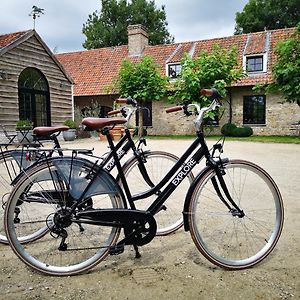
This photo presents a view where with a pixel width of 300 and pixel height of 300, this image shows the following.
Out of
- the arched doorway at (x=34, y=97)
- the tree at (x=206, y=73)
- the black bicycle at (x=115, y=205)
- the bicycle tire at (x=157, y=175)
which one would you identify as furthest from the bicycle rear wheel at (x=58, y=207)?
the tree at (x=206, y=73)

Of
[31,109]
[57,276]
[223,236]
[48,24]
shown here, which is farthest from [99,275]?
[48,24]

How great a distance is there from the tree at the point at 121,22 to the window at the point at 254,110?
18754 mm

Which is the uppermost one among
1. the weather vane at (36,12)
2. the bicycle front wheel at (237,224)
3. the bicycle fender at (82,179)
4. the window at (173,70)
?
the weather vane at (36,12)

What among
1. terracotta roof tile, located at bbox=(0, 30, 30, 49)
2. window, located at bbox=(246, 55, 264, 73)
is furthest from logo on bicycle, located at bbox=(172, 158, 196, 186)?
window, located at bbox=(246, 55, 264, 73)

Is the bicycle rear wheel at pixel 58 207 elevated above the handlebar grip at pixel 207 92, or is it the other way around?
the handlebar grip at pixel 207 92

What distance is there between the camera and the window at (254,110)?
1881cm

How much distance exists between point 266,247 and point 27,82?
13.3m

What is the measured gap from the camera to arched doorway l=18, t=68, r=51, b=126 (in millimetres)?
13258

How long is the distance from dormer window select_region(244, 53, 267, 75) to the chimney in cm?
770

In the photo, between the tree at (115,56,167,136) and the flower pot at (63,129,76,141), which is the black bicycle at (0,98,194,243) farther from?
the tree at (115,56,167,136)

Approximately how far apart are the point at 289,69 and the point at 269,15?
2071cm

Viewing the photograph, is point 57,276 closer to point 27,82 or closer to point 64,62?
point 27,82

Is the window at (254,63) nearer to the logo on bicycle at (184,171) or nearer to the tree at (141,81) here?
the tree at (141,81)

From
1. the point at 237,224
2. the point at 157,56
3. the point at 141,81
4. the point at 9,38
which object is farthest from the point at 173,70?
the point at 237,224
